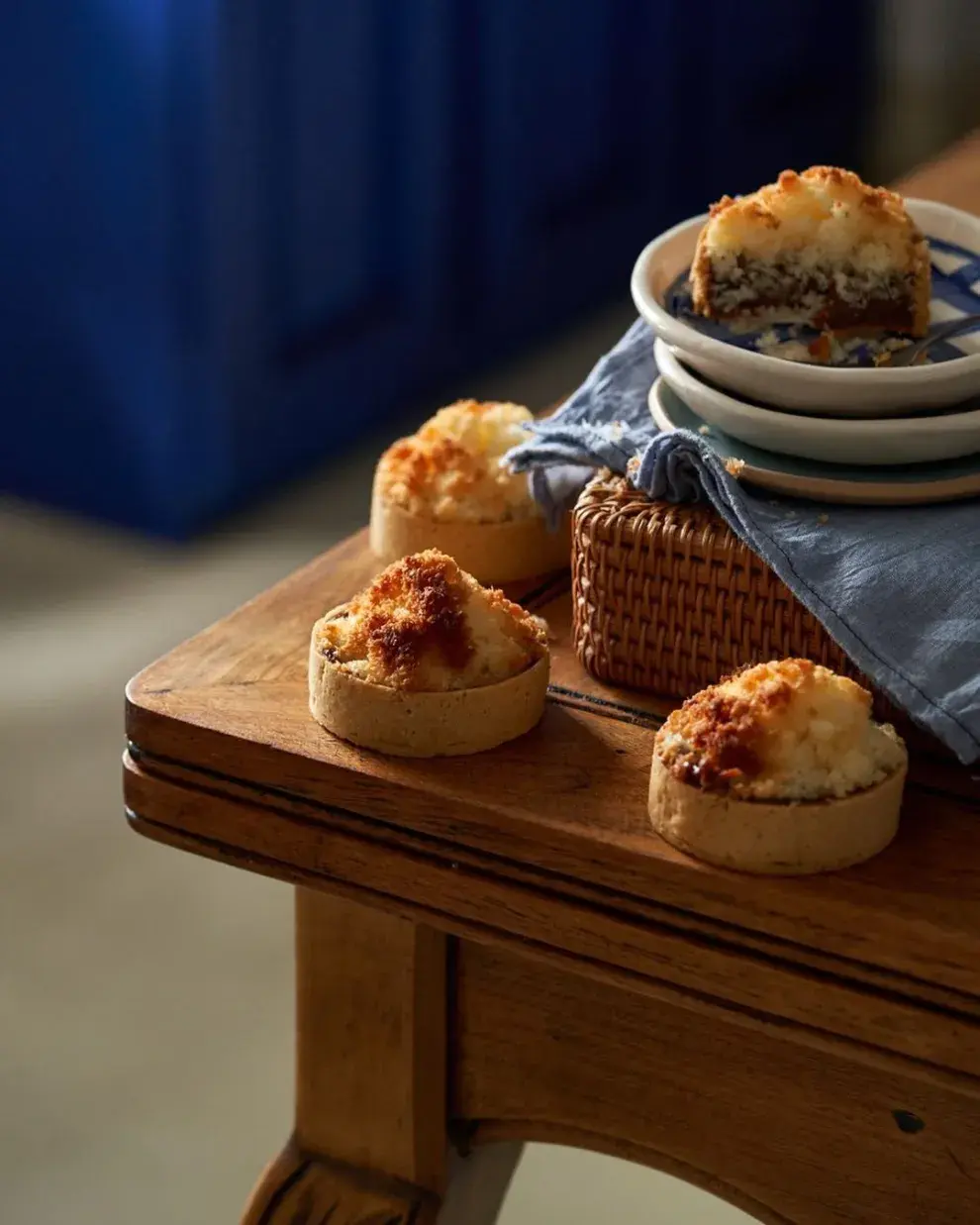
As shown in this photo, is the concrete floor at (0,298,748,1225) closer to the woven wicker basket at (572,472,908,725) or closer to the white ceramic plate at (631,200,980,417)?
the woven wicker basket at (572,472,908,725)

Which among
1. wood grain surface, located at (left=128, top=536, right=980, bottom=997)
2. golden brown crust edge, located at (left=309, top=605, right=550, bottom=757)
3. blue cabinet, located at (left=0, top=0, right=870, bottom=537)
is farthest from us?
blue cabinet, located at (left=0, top=0, right=870, bottom=537)

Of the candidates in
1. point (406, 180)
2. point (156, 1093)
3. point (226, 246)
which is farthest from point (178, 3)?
point (156, 1093)

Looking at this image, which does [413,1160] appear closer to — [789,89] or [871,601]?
[871,601]

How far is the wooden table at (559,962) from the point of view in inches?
27.2

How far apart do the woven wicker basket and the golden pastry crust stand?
0.30ft

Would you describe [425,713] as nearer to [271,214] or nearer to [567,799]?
[567,799]

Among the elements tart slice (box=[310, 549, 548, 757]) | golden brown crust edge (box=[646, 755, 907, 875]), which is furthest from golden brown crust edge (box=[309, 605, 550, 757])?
golden brown crust edge (box=[646, 755, 907, 875])

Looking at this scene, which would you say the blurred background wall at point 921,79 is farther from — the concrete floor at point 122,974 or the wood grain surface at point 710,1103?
the wood grain surface at point 710,1103

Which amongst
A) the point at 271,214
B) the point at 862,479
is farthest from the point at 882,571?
the point at 271,214

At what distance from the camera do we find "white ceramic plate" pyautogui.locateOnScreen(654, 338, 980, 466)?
808mm

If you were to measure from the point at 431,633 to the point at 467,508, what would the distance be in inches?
8.1

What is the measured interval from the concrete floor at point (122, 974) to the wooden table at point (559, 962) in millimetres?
633

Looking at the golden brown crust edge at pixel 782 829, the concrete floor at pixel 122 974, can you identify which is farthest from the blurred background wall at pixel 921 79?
the golden brown crust edge at pixel 782 829

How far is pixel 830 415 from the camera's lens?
2.71 ft
